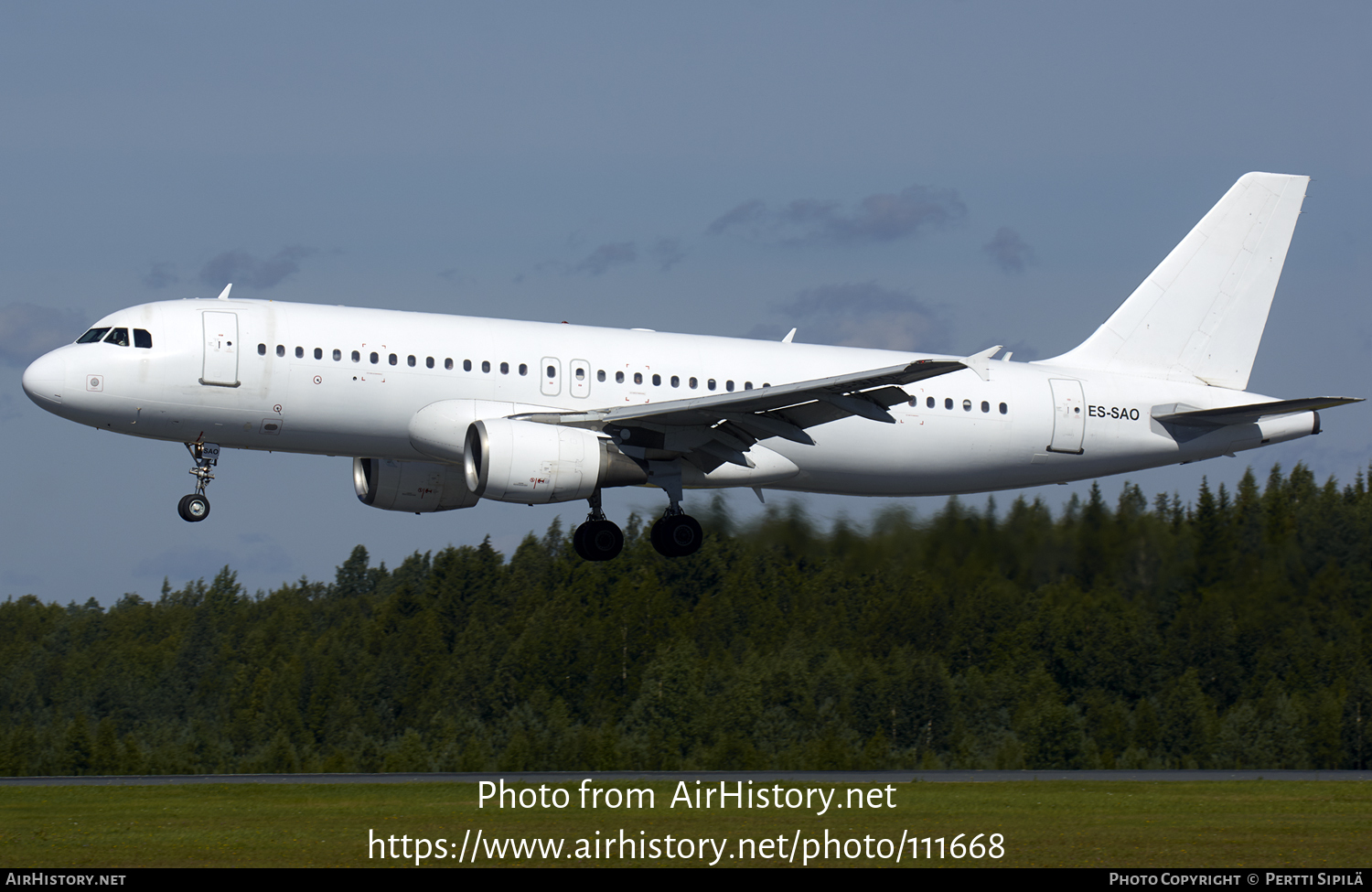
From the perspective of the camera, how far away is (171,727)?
91438mm

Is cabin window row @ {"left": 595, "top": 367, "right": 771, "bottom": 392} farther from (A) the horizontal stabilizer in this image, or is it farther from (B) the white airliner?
(A) the horizontal stabilizer

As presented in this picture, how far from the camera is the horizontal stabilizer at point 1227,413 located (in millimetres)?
31984

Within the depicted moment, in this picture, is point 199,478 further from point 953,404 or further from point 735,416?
point 953,404

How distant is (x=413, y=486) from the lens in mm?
32844

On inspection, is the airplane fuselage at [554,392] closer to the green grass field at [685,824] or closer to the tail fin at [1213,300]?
the tail fin at [1213,300]

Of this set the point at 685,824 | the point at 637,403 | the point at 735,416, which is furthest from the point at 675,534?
the point at 685,824

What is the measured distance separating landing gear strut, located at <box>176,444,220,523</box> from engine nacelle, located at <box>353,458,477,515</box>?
3.88 metres

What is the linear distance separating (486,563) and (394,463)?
6373 cm

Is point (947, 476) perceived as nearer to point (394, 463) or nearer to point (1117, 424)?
point (1117, 424)

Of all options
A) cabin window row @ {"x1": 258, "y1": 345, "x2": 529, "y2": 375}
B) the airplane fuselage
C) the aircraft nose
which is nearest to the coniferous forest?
the airplane fuselage

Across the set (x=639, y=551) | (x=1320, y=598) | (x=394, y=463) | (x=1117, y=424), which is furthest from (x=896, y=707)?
(x=394, y=463)

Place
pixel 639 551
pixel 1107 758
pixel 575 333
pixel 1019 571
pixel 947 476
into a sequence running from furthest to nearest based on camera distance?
1. pixel 639 551
2. pixel 1107 758
3. pixel 1019 571
4. pixel 947 476
5. pixel 575 333

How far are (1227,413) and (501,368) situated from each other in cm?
1566

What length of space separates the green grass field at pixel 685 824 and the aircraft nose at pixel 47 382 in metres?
7.35
